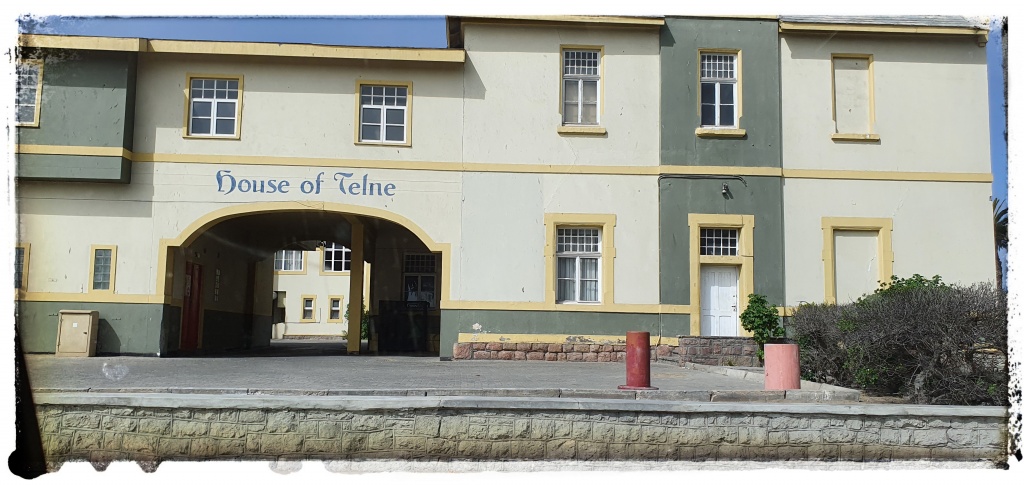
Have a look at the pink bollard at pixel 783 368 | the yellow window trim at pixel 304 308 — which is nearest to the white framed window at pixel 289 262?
the yellow window trim at pixel 304 308

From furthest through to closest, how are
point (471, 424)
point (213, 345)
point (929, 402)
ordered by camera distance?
1. point (213, 345)
2. point (929, 402)
3. point (471, 424)

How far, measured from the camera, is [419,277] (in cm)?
2516

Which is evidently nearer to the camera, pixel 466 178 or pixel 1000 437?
pixel 1000 437

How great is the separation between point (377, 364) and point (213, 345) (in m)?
7.61

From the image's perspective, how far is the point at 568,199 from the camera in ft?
62.7

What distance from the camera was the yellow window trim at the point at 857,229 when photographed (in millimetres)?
19125

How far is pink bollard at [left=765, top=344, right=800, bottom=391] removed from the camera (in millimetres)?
11070

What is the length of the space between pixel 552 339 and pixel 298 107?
704 centimetres

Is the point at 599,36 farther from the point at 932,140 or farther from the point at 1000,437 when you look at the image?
the point at 1000,437

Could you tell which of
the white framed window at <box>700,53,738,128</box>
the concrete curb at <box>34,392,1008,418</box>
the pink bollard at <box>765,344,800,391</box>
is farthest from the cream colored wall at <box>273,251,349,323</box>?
the concrete curb at <box>34,392,1008,418</box>

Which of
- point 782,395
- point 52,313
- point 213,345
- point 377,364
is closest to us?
point 782,395

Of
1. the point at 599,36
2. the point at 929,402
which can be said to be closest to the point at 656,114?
the point at 599,36

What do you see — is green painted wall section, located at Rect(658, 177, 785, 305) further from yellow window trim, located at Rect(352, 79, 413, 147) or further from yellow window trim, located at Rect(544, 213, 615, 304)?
yellow window trim, located at Rect(352, 79, 413, 147)

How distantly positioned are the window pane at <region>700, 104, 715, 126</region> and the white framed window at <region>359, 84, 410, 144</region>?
6173 millimetres
